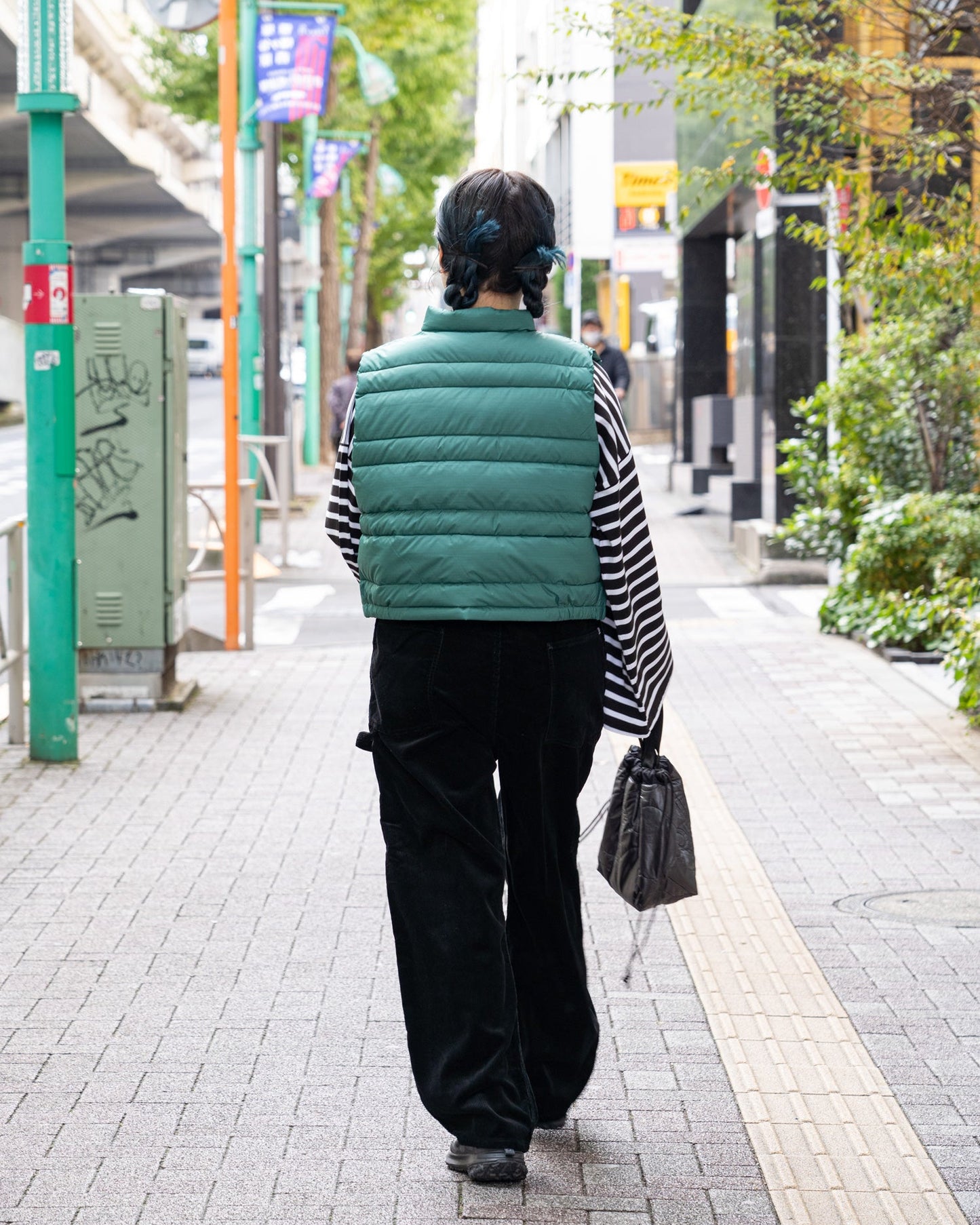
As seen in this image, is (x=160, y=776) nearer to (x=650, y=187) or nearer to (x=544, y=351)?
(x=544, y=351)

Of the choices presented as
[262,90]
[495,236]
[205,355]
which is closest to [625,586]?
[495,236]

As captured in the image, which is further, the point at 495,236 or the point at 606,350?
the point at 606,350

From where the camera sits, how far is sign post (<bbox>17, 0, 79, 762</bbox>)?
7199mm

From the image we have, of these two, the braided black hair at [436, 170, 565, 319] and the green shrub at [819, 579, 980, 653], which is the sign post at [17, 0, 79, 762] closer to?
Result: the green shrub at [819, 579, 980, 653]

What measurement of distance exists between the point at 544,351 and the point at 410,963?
3.63ft

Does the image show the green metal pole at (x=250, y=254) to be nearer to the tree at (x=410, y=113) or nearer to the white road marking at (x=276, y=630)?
the white road marking at (x=276, y=630)

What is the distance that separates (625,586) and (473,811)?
1.57 feet

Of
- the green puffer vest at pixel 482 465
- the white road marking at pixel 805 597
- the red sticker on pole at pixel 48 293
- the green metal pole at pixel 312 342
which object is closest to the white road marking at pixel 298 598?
the white road marking at pixel 805 597

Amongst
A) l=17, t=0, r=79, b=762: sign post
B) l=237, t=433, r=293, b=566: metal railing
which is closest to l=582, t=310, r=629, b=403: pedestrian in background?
l=237, t=433, r=293, b=566: metal railing

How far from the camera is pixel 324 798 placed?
684 cm

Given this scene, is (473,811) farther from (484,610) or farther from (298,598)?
(298,598)

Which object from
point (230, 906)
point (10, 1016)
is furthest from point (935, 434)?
point (10, 1016)

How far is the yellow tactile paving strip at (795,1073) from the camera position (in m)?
3.32

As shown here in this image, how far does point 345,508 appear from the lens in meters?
3.43
